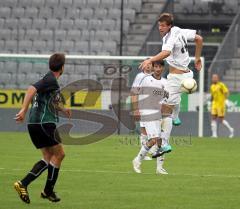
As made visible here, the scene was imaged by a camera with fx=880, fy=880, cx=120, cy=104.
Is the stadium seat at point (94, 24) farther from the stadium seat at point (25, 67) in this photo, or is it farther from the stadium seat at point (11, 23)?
the stadium seat at point (25, 67)

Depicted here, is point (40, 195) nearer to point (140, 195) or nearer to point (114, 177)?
point (140, 195)

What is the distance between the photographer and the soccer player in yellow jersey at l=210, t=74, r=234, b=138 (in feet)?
98.0

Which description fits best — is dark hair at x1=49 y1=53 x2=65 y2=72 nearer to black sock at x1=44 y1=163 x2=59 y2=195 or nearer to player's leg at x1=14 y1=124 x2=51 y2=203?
player's leg at x1=14 y1=124 x2=51 y2=203

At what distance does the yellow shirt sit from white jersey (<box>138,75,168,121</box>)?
1198cm

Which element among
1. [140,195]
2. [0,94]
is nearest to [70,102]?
[0,94]

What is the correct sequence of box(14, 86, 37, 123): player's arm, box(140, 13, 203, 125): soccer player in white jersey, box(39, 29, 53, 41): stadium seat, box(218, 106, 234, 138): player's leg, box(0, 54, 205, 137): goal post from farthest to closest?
box(39, 29, 53, 41): stadium seat
box(218, 106, 234, 138): player's leg
box(0, 54, 205, 137): goal post
box(140, 13, 203, 125): soccer player in white jersey
box(14, 86, 37, 123): player's arm

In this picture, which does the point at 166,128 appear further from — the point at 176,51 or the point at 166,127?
the point at 176,51

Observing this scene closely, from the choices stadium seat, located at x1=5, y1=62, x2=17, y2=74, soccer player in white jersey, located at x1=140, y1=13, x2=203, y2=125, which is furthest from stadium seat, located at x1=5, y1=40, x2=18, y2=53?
soccer player in white jersey, located at x1=140, y1=13, x2=203, y2=125

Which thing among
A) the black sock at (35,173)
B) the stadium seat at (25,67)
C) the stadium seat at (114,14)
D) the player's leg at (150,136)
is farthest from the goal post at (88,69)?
the black sock at (35,173)

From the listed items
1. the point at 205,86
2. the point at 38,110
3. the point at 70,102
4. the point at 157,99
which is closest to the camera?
the point at 38,110

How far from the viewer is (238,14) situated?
34031 mm

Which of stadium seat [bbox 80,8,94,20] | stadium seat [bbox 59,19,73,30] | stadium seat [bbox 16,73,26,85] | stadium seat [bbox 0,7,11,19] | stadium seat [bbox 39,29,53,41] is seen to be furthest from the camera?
stadium seat [bbox 80,8,94,20]

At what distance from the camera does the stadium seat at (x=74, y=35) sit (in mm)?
35269

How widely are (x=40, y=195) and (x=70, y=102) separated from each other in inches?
662
